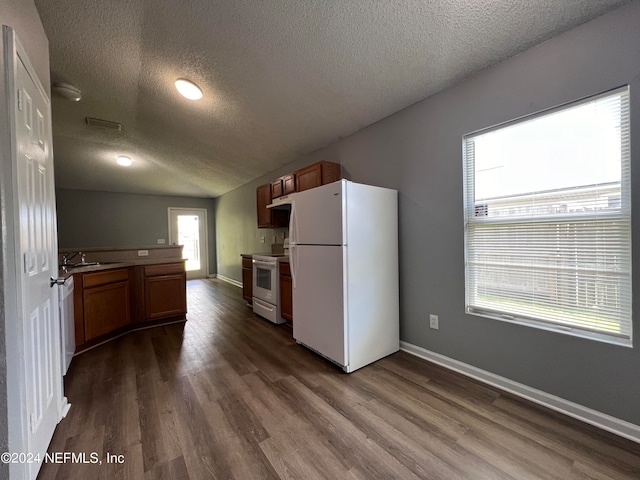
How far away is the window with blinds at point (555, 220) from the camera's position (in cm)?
149

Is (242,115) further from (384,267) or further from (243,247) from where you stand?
(243,247)

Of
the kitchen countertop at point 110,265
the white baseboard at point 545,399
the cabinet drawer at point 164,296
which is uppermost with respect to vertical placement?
the kitchen countertop at point 110,265

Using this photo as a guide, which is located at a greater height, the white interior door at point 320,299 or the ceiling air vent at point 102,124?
the ceiling air vent at point 102,124

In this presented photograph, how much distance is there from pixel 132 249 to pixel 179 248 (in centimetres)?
58

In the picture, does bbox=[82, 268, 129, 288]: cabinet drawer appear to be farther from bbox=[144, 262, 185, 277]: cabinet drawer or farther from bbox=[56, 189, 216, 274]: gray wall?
bbox=[56, 189, 216, 274]: gray wall

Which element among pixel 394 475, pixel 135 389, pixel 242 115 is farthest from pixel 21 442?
pixel 242 115

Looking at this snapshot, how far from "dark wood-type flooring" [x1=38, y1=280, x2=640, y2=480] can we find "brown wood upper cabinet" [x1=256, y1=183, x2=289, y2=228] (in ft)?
7.74

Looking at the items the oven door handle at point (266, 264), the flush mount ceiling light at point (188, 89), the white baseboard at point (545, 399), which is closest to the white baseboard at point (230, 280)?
the oven door handle at point (266, 264)

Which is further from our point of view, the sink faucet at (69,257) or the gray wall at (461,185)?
the sink faucet at (69,257)

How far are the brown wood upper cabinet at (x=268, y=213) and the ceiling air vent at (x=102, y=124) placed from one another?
2.19m

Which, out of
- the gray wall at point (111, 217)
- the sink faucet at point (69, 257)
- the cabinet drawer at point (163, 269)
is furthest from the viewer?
the gray wall at point (111, 217)

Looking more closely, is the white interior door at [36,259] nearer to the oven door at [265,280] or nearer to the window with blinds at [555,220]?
the oven door at [265,280]

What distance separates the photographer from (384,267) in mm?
2457

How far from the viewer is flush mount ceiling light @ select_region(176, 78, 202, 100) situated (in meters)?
2.62
